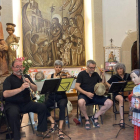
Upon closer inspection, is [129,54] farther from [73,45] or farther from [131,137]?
[131,137]

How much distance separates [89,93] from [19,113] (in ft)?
4.97

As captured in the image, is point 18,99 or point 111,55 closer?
point 18,99

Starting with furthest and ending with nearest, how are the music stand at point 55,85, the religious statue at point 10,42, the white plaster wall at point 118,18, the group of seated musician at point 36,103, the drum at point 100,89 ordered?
the white plaster wall at point 118,18 → the religious statue at point 10,42 → the drum at point 100,89 → the music stand at point 55,85 → the group of seated musician at point 36,103

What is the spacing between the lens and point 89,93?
4070 millimetres

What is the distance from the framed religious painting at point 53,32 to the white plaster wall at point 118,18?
3.31 ft

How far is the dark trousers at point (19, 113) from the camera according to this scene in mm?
3006

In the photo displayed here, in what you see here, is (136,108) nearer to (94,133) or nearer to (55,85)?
(94,133)

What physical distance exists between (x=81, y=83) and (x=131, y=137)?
5.01 ft

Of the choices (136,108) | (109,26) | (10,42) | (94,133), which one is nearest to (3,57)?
(10,42)

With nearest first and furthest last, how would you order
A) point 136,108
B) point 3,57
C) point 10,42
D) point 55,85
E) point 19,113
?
point 136,108
point 19,113
point 55,85
point 3,57
point 10,42

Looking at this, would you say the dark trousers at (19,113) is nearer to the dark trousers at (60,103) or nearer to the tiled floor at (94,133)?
the tiled floor at (94,133)

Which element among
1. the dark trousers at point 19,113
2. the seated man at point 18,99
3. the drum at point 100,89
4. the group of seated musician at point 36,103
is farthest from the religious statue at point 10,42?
the drum at point 100,89

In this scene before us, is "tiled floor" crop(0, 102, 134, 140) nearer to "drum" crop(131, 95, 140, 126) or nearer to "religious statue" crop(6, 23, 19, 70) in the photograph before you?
"drum" crop(131, 95, 140, 126)

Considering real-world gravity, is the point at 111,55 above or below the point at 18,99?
above
